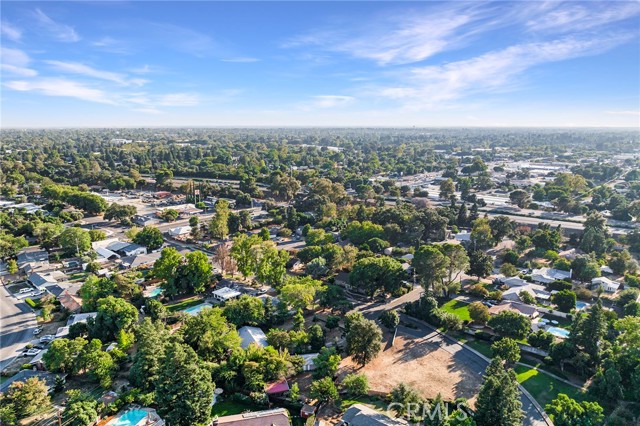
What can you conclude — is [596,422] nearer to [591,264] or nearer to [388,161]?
[591,264]

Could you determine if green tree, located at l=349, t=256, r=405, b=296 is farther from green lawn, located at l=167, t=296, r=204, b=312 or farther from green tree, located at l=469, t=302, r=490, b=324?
green lawn, located at l=167, t=296, r=204, b=312

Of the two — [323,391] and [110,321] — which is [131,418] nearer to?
[110,321]

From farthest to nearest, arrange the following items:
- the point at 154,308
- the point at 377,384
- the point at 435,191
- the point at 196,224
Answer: the point at 435,191 → the point at 196,224 → the point at 154,308 → the point at 377,384

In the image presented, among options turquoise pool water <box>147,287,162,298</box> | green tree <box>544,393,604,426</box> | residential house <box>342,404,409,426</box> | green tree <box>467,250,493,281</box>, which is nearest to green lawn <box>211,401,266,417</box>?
residential house <box>342,404,409,426</box>

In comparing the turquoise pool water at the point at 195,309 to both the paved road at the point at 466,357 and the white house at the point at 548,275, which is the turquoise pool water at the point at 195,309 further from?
the white house at the point at 548,275

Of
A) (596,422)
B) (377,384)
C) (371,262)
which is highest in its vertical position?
(371,262)

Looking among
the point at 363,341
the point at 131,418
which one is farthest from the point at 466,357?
the point at 131,418

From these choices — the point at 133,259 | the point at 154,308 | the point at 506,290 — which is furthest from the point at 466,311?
the point at 133,259
